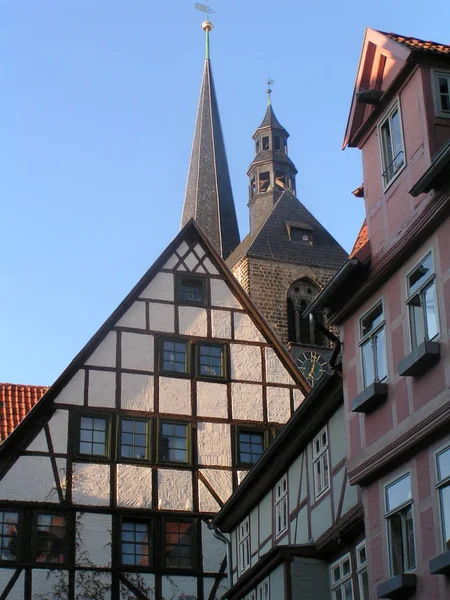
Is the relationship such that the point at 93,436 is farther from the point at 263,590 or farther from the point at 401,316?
the point at 401,316

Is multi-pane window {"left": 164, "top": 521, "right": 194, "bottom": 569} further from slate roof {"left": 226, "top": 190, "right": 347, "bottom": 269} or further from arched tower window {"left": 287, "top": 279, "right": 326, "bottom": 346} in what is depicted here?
slate roof {"left": 226, "top": 190, "right": 347, "bottom": 269}

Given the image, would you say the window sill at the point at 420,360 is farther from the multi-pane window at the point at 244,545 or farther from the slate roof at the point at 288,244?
the slate roof at the point at 288,244

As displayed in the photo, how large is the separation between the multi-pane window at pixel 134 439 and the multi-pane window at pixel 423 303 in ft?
41.3

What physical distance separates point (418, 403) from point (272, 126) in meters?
52.9

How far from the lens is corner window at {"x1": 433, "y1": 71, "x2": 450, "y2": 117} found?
42.5 feet

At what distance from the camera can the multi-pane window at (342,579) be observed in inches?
580

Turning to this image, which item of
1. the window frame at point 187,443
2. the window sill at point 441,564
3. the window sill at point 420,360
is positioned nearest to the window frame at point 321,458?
the window sill at point 420,360

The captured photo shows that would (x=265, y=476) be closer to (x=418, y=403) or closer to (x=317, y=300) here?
(x=317, y=300)

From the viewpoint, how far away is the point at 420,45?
533 inches

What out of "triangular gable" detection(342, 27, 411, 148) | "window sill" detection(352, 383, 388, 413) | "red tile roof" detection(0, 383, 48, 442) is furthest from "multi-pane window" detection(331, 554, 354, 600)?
"red tile roof" detection(0, 383, 48, 442)

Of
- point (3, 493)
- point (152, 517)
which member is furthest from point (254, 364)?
point (3, 493)

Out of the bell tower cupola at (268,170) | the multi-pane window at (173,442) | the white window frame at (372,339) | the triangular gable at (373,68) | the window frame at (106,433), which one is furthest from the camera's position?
the bell tower cupola at (268,170)

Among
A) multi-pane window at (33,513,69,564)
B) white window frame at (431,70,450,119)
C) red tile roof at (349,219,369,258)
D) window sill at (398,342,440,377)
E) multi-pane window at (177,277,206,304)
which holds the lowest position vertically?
window sill at (398,342,440,377)

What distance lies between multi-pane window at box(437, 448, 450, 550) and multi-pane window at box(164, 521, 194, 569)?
12.8 m
